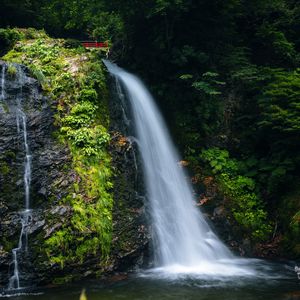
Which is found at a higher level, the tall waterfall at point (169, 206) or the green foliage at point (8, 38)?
the green foliage at point (8, 38)

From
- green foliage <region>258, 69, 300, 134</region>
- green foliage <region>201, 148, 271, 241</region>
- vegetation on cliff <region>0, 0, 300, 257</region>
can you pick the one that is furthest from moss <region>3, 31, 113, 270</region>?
green foliage <region>258, 69, 300, 134</region>

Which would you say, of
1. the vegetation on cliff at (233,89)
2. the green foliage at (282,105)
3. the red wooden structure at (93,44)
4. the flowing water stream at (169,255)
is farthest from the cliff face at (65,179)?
the red wooden structure at (93,44)

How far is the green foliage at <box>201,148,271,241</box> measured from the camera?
10508 mm

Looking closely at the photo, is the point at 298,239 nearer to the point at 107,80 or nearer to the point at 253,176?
the point at 253,176

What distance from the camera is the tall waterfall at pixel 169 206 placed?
8969 millimetres

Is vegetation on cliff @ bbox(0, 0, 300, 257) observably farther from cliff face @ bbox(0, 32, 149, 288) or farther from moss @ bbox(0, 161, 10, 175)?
moss @ bbox(0, 161, 10, 175)

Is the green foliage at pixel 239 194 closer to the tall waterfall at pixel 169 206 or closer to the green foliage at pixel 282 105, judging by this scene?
the tall waterfall at pixel 169 206

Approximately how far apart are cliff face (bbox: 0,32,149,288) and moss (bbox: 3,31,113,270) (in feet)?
0.07

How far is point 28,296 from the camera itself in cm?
675

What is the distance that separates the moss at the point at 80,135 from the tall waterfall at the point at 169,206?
131cm

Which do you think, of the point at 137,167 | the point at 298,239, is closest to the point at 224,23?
the point at 137,167

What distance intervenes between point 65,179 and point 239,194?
5.22 metres

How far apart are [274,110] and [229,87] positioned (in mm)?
2486

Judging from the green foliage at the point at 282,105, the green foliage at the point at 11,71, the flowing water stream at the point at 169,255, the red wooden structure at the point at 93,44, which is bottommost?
the flowing water stream at the point at 169,255
